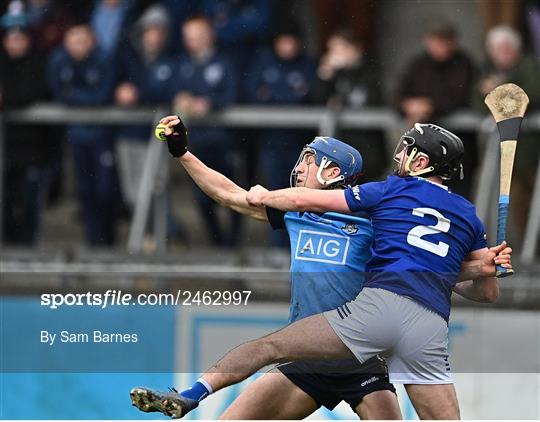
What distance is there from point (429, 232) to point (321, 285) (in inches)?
22.8

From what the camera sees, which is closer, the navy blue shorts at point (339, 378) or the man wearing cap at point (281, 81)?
the navy blue shorts at point (339, 378)

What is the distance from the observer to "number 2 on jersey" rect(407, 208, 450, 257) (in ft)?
23.2

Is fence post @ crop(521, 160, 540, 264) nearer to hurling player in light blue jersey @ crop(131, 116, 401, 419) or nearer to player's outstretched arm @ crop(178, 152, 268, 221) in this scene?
hurling player in light blue jersey @ crop(131, 116, 401, 419)

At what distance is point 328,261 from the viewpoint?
7.38 m

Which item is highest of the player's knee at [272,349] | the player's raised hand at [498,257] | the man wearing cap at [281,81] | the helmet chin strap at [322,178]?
the man wearing cap at [281,81]

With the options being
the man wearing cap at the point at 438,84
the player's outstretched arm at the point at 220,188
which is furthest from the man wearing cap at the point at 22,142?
the player's outstretched arm at the point at 220,188

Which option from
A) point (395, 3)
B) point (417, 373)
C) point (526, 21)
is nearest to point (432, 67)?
point (526, 21)

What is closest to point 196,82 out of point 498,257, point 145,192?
point 145,192

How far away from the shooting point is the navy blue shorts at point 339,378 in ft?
24.5

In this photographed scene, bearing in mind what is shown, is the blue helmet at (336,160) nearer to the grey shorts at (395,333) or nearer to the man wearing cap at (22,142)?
the grey shorts at (395,333)

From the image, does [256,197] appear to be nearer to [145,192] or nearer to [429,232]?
[429,232]

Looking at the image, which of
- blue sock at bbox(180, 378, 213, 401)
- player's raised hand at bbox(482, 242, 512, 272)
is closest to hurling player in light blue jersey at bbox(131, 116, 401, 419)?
blue sock at bbox(180, 378, 213, 401)

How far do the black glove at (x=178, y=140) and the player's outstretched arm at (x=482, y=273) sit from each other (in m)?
1.37

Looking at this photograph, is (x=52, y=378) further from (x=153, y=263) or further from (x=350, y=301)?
(x=350, y=301)
